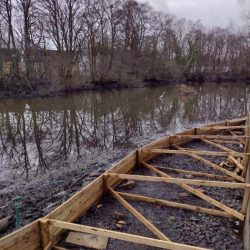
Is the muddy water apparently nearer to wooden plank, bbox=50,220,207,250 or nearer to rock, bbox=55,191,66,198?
rock, bbox=55,191,66,198

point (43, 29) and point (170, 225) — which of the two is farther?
point (43, 29)

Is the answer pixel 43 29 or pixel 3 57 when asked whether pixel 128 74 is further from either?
pixel 3 57

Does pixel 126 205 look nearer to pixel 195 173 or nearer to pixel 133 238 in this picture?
pixel 133 238

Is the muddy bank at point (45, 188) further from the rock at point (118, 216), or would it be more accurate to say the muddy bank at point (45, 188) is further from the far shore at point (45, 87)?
the far shore at point (45, 87)

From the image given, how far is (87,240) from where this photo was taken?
4176 mm

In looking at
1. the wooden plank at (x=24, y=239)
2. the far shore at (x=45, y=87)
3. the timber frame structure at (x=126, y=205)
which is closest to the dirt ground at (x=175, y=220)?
the timber frame structure at (x=126, y=205)

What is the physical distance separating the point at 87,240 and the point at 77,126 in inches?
366

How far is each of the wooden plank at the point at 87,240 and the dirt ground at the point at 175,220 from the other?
8 centimetres

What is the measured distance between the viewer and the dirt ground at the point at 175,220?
4305mm

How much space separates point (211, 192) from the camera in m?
5.92

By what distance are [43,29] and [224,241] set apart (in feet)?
102

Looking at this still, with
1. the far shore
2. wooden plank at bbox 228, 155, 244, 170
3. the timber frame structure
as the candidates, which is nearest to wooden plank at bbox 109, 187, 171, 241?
the timber frame structure

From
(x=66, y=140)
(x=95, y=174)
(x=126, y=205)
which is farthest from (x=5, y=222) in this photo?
(x=66, y=140)

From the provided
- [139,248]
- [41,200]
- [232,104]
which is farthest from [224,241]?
[232,104]
